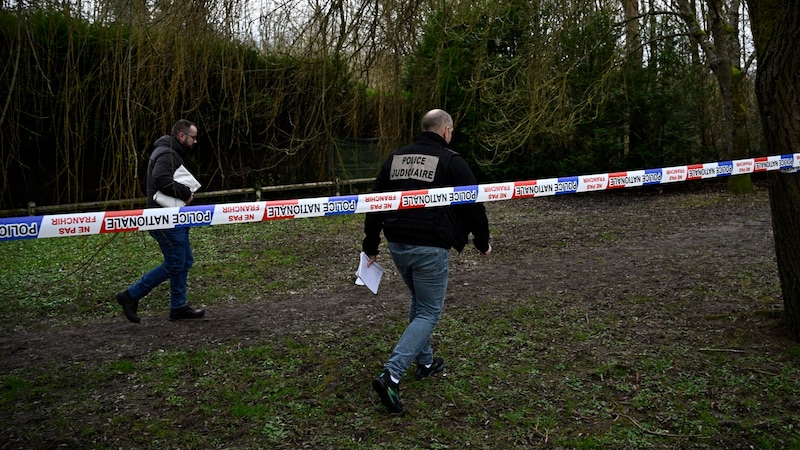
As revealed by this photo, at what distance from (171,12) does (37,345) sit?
3.33m

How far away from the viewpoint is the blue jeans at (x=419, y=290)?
401 centimetres

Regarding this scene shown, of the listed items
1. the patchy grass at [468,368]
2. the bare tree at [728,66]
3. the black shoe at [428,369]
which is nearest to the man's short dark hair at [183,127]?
the patchy grass at [468,368]

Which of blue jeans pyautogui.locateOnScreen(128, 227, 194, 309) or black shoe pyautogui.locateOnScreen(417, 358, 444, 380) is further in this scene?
blue jeans pyautogui.locateOnScreen(128, 227, 194, 309)

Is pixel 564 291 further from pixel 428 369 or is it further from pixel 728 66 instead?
pixel 728 66

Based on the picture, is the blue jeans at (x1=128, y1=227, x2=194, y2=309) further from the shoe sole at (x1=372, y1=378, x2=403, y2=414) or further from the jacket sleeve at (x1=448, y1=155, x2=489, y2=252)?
the jacket sleeve at (x1=448, y1=155, x2=489, y2=252)

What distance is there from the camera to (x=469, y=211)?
4.18 meters

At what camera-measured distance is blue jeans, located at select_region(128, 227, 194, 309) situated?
5684mm

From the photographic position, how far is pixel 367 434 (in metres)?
3.71

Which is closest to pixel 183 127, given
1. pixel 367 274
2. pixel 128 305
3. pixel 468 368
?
pixel 367 274

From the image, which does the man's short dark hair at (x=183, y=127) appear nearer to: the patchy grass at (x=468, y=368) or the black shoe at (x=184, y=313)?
the patchy grass at (x=468, y=368)

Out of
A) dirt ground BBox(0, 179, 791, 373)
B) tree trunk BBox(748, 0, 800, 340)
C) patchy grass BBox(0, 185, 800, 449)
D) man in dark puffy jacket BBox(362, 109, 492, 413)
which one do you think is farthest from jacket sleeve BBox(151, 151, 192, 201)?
tree trunk BBox(748, 0, 800, 340)

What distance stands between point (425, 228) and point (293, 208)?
4.21 feet

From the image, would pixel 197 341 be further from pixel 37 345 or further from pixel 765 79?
pixel 765 79

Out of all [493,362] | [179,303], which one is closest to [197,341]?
[179,303]
